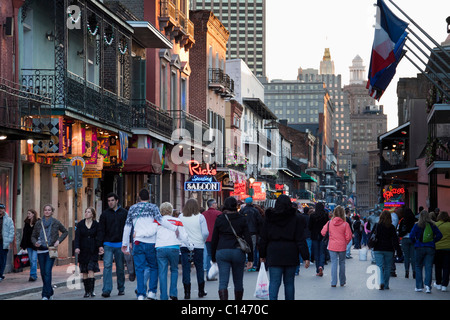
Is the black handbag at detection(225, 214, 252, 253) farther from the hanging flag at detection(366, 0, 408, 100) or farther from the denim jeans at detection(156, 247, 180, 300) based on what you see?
the hanging flag at detection(366, 0, 408, 100)

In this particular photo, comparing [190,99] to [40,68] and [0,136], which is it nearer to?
[40,68]

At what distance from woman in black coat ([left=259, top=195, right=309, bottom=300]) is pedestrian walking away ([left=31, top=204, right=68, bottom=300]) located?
452 centimetres

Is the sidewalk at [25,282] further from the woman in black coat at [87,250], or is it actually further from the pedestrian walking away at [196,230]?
the pedestrian walking away at [196,230]

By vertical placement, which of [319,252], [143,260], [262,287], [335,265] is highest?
[143,260]

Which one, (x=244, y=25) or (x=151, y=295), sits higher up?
(x=244, y=25)

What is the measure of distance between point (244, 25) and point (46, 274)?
178m

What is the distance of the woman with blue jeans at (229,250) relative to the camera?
13352 mm

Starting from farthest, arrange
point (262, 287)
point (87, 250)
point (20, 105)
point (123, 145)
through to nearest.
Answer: point (123, 145) < point (20, 105) < point (87, 250) < point (262, 287)

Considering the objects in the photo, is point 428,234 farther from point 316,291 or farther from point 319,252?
point 319,252

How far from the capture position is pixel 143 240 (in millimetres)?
15070

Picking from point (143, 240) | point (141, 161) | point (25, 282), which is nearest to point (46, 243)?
point (143, 240)

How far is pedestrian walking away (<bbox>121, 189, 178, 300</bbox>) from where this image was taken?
1504 centimetres

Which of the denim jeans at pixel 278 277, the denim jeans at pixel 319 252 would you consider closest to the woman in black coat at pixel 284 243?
the denim jeans at pixel 278 277

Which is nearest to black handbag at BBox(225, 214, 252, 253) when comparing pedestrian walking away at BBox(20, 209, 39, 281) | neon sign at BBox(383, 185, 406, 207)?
pedestrian walking away at BBox(20, 209, 39, 281)
